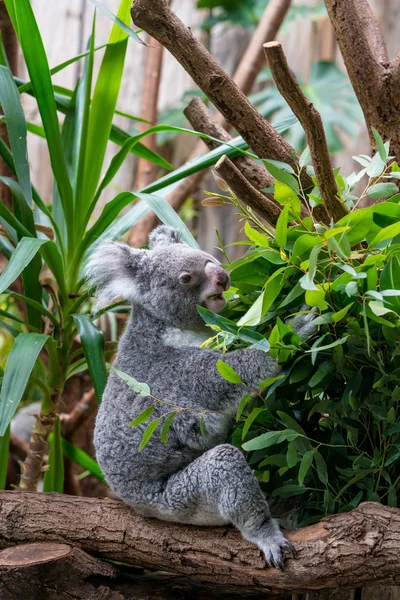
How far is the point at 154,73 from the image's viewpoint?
188 inches

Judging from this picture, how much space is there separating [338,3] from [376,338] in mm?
1388

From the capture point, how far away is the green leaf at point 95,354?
2.58 meters

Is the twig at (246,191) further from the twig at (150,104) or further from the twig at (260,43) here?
the twig at (260,43)

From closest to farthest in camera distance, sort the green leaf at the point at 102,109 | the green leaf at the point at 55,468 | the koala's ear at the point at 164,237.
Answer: the koala's ear at the point at 164,237 → the green leaf at the point at 102,109 → the green leaf at the point at 55,468

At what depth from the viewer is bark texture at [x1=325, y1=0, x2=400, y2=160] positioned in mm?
2535

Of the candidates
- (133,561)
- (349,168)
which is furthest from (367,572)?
(349,168)

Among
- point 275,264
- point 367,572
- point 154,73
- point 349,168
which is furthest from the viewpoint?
point 349,168

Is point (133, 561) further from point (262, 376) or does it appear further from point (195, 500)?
point (262, 376)

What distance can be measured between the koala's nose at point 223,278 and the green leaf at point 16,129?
2.99 ft

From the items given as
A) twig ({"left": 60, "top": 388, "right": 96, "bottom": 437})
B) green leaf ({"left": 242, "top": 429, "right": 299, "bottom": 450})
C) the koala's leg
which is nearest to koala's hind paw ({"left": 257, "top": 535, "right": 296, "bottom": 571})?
the koala's leg

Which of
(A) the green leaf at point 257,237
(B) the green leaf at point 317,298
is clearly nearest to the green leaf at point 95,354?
(A) the green leaf at point 257,237

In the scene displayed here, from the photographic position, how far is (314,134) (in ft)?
6.89

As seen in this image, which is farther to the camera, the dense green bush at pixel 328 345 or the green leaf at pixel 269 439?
the green leaf at pixel 269 439

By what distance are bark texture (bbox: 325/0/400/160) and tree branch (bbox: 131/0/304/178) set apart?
0.39 metres
